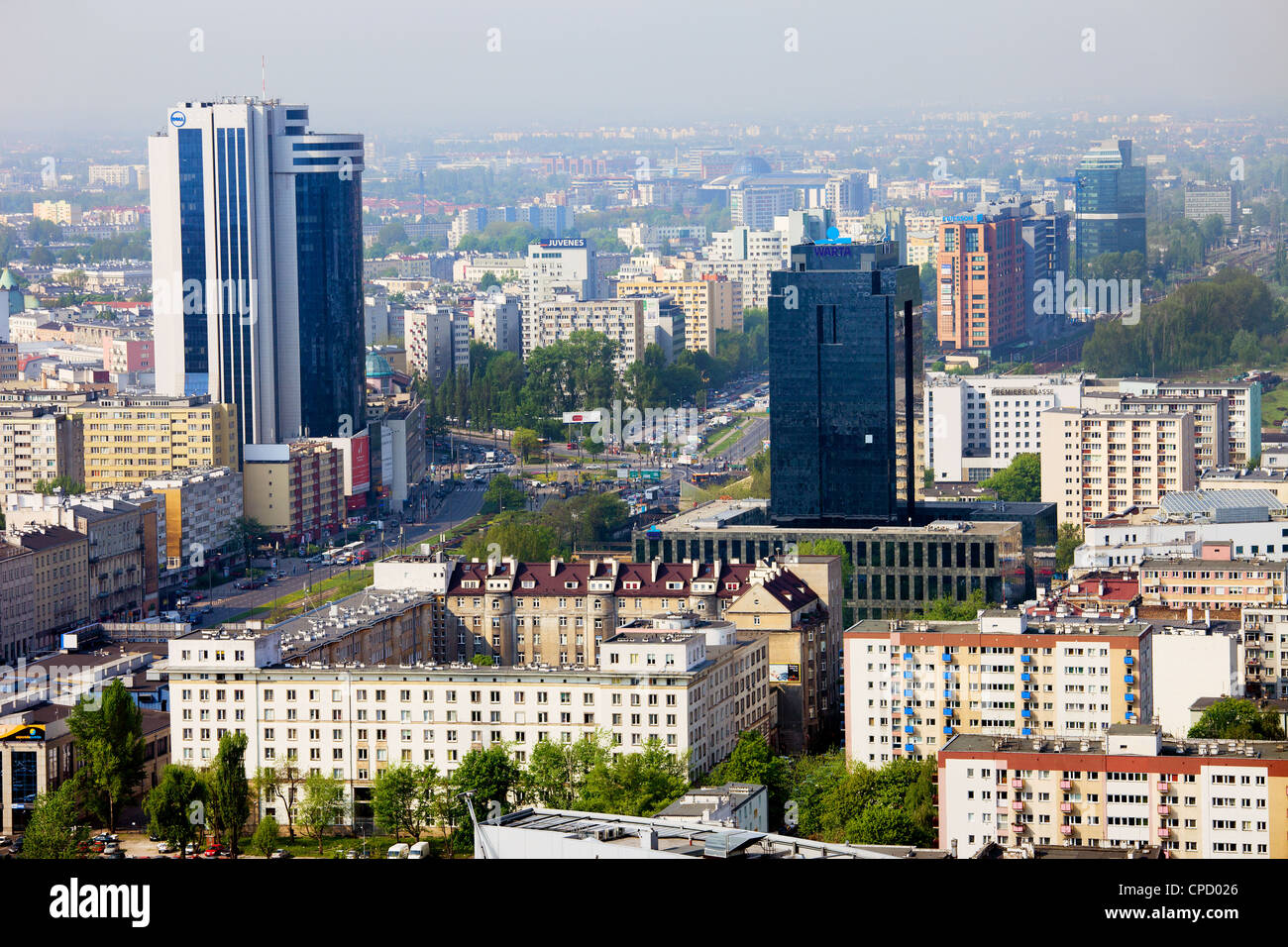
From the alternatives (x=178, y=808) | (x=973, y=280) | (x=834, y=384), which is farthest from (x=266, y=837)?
(x=973, y=280)

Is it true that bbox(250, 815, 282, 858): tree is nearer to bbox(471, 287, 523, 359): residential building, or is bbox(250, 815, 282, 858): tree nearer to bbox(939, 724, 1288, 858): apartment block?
bbox(939, 724, 1288, 858): apartment block

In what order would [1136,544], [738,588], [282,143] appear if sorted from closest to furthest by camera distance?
1. [738,588]
2. [1136,544]
3. [282,143]

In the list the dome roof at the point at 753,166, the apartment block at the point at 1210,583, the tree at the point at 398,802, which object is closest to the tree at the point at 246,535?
the apartment block at the point at 1210,583

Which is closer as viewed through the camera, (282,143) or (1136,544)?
(1136,544)

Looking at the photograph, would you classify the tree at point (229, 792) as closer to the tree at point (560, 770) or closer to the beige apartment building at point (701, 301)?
the tree at point (560, 770)

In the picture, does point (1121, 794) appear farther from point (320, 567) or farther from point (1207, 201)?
point (1207, 201)
